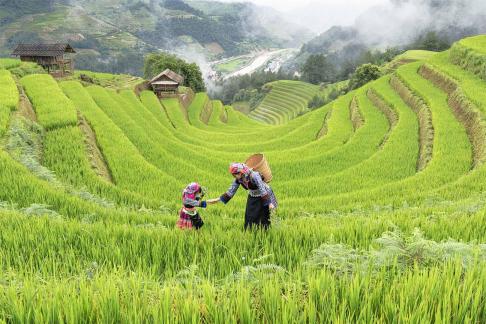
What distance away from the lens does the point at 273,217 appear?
7160mm

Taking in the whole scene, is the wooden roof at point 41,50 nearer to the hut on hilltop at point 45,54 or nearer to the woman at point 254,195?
the hut on hilltop at point 45,54

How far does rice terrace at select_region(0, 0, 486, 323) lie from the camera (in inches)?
88.6

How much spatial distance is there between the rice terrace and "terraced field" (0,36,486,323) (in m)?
0.03

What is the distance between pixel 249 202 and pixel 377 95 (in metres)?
24.4

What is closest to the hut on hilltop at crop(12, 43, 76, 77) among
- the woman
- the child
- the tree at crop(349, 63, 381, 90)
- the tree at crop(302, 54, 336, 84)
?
the child

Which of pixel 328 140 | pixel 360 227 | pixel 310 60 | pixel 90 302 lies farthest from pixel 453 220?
pixel 310 60

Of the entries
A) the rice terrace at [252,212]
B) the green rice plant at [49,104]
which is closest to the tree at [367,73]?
the rice terrace at [252,212]

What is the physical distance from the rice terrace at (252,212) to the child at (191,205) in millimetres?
17

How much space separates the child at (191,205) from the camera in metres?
5.69

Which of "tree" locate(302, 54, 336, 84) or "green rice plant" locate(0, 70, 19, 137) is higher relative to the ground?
"tree" locate(302, 54, 336, 84)

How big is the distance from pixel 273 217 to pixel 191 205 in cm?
208

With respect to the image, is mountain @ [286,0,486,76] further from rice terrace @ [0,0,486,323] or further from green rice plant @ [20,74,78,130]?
green rice plant @ [20,74,78,130]

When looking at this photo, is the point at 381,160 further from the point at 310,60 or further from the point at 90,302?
the point at 310,60

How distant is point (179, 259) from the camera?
4004 millimetres
